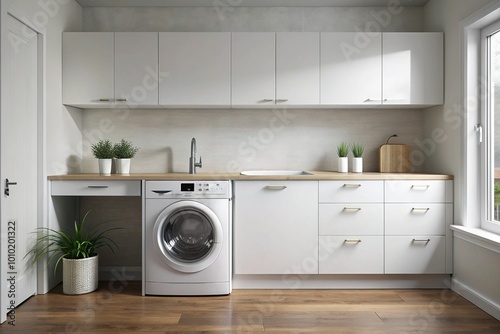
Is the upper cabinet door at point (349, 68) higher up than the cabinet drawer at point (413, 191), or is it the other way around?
the upper cabinet door at point (349, 68)

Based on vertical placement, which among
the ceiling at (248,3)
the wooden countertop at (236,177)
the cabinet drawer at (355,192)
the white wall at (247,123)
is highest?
the ceiling at (248,3)

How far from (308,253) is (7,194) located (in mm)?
→ 2079

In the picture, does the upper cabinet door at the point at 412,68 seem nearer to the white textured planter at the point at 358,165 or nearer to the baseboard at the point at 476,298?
the white textured planter at the point at 358,165

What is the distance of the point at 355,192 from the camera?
3.37 m

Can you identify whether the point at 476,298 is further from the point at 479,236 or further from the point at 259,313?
the point at 259,313

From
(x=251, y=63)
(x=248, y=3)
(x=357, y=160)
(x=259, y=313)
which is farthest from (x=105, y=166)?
(x=357, y=160)

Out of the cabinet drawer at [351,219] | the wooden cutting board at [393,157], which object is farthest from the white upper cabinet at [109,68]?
the wooden cutting board at [393,157]

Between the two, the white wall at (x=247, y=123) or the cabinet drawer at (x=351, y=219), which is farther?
the white wall at (x=247, y=123)

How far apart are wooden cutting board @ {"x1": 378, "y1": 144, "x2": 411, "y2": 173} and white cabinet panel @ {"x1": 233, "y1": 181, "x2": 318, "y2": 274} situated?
0.82 m

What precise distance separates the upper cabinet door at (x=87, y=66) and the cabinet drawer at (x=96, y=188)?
68 centimetres

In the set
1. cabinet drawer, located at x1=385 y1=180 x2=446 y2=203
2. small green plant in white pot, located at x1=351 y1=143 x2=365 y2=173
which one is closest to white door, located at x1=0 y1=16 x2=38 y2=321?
small green plant in white pot, located at x1=351 y1=143 x2=365 y2=173

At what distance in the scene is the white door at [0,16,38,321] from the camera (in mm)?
2773

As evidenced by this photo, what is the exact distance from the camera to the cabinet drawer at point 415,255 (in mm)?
3381

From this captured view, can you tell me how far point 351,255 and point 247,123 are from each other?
55.9 inches
